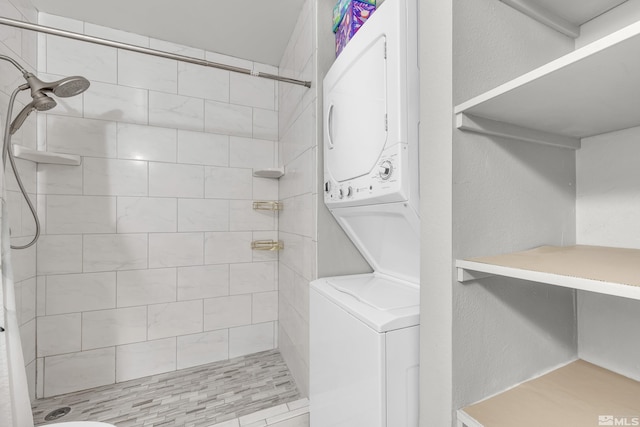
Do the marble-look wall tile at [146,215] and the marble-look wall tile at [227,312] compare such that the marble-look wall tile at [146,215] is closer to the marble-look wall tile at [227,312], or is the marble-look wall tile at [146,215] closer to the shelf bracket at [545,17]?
the marble-look wall tile at [227,312]

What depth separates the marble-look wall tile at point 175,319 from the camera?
1.89 meters

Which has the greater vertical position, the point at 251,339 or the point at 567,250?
the point at 567,250

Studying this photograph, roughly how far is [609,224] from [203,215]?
2146 mm

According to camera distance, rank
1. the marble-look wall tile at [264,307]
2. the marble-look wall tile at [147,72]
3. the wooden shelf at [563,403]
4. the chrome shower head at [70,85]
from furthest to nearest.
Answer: the marble-look wall tile at [264,307] < the marble-look wall tile at [147,72] < the chrome shower head at [70,85] < the wooden shelf at [563,403]

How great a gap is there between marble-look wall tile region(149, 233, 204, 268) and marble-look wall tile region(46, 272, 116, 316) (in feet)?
0.92

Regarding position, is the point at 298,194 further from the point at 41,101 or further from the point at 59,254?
the point at 59,254

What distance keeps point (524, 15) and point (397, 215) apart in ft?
→ 2.12

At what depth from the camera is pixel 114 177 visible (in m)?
1.81

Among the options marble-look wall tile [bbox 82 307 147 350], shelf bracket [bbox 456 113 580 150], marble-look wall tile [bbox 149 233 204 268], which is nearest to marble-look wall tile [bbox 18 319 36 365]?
marble-look wall tile [bbox 82 307 147 350]

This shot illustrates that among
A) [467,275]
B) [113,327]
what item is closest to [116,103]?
[113,327]

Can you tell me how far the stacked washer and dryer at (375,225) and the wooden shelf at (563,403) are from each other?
0.19 meters

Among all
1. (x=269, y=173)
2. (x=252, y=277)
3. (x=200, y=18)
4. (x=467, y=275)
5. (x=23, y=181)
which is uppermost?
(x=200, y=18)

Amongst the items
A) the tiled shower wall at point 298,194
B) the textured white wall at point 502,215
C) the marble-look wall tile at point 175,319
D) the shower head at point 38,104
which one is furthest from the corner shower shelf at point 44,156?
the textured white wall at point 502,215

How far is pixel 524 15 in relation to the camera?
704 mm
